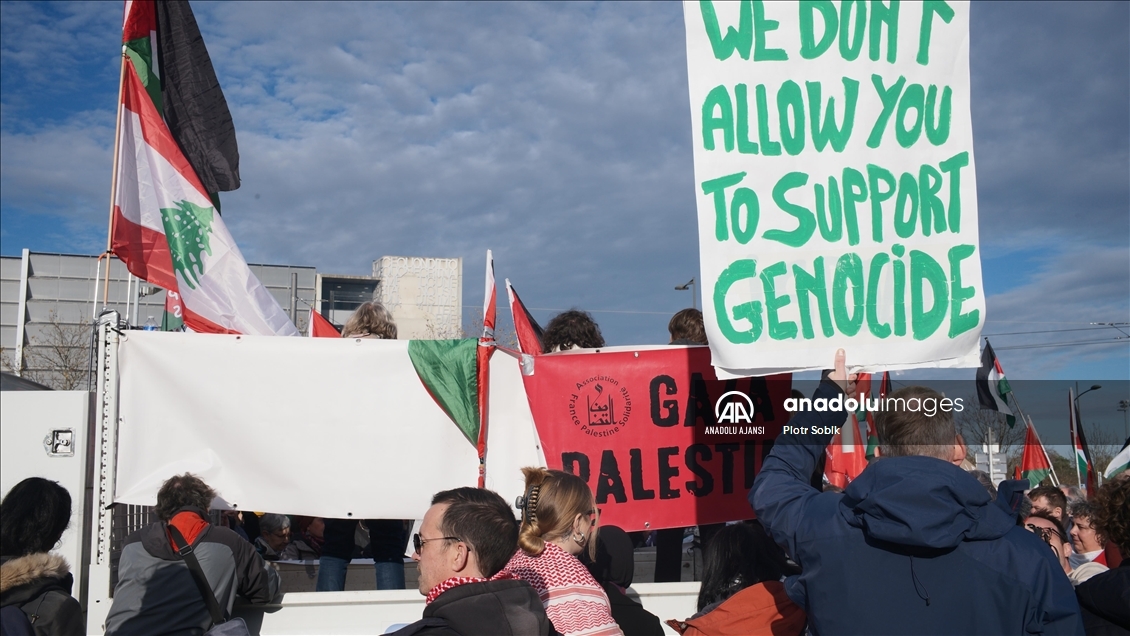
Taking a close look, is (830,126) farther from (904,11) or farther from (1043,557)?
(1043,557)

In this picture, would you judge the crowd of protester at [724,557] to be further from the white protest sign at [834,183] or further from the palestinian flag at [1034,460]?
the palestinian flag at [1034,460]

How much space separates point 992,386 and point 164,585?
795cm

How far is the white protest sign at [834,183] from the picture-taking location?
11.0ft

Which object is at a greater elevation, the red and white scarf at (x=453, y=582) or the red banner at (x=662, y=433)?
the red banner at (x=662, y=433)

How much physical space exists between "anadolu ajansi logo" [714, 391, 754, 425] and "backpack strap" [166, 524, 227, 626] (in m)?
2.71

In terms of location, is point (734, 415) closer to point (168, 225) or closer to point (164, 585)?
point (164, 585)

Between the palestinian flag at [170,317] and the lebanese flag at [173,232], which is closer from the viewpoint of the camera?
the lebanese flag at [173,232]

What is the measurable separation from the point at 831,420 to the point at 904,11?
177 cm

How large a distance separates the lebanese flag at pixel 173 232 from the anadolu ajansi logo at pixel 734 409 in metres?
3.05

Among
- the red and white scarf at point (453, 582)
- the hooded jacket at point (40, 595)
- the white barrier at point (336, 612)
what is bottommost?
the white barrier at point (336, 612)

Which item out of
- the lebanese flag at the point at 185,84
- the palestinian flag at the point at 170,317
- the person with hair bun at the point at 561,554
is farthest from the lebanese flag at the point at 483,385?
the palestinian flag at the point at 170,317

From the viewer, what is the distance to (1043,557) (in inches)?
90.8

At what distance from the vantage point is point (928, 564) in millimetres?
2330

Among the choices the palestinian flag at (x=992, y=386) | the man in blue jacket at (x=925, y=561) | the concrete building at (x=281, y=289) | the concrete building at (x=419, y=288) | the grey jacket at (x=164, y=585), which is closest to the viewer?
the man in blue jacket at (x=925, y=561)
